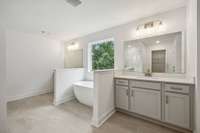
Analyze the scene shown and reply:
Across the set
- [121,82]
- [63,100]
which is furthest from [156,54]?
[63,100]

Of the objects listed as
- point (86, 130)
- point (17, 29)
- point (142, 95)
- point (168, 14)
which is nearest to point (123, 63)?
point (142, 95)

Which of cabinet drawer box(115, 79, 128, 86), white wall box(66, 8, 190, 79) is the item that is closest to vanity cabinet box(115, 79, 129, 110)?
cabinet drawer box(115, 79, 128, 86)

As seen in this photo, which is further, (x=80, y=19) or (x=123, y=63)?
(x=123, y=63)

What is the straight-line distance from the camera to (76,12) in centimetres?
232

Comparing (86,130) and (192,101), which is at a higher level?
(192,101)

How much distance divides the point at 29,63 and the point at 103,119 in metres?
3.20

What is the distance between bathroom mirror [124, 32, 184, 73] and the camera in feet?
7.23

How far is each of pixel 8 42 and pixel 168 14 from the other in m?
4.45

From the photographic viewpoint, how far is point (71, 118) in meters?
2.21

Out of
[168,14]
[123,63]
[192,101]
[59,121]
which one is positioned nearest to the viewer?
[192,101]

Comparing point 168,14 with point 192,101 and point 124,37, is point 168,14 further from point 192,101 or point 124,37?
point 192,101

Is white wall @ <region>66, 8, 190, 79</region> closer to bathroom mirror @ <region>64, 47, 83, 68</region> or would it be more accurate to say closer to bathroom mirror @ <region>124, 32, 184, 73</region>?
bathroom mirror @ <region>124, 32, 184, 73</region>

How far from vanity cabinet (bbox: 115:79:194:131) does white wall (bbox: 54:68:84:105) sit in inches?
63.0

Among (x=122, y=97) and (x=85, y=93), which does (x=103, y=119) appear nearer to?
(x=122, y=97)
